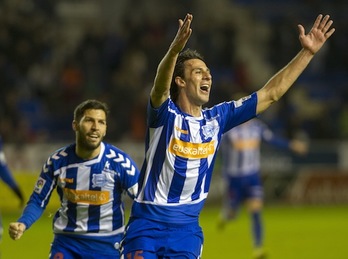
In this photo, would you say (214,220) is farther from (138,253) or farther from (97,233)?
(138,253)

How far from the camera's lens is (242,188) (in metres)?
14.7

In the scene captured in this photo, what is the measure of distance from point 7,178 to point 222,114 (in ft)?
14.6

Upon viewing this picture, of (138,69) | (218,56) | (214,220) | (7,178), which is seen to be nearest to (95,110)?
(7,178)

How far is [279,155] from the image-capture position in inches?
823

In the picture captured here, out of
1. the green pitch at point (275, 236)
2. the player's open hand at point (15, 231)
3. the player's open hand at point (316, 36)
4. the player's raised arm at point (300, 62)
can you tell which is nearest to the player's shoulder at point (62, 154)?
the player's open hand at point (15, 231)

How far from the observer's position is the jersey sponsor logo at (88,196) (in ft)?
23.6

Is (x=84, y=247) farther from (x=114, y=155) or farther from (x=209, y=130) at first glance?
(x=209, y=130)

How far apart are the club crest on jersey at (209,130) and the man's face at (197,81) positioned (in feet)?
0.65

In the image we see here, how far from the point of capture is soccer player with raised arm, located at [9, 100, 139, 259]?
7137mm

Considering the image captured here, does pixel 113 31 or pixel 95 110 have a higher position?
pixel 113 31

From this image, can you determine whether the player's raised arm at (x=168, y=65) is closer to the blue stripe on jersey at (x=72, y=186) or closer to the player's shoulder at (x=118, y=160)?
the player's shoulder at (x=118, y=160)

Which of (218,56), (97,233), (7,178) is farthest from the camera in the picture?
(218,56)

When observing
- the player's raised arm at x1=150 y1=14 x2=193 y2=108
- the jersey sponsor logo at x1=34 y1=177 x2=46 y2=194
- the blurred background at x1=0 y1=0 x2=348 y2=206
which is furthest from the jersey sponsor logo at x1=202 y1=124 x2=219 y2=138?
the blurred background at x1=0 y1=0 x2=348 y2=206

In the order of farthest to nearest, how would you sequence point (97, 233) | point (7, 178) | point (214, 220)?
point (214, 220), point (7, 178), point (97, 233)
